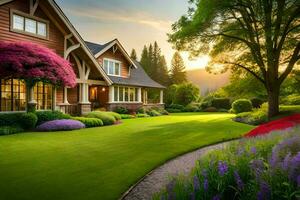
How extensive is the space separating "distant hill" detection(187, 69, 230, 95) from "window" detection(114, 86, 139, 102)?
5065 centimetres

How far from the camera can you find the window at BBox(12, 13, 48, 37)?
15.5 metres

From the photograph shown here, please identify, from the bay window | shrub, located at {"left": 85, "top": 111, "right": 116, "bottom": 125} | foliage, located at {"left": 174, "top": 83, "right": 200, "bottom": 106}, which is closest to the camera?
shrub, located at {"left": 85, "top": 111, "right": 116, "bottom": 125}

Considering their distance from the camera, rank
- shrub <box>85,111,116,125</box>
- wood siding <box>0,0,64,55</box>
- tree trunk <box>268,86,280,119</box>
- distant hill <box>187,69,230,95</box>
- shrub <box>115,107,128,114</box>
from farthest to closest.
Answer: distant hill <box>187,69,230,95</box>, shrub <box>115,107,128,114</box>, shrub <box>85,111,116,125</box>, tree trunk <box>268,86,280,119</box>, wood siding <box>0,0,64,55</box>

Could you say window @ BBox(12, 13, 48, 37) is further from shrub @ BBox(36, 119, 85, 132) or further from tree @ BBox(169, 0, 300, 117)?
tree @ BBox(169, 0, 300, 117)

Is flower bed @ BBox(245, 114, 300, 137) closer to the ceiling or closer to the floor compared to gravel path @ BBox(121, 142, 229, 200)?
closer to the ceiling

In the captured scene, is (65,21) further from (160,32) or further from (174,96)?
(174,96)

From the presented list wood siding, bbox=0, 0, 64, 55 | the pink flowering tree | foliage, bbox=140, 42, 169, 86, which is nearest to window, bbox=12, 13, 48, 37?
A: wood siding, bbox=0, 0, 64, 55

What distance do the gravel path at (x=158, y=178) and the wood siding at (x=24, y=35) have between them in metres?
13.4

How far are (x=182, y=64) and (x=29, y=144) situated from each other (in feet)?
166

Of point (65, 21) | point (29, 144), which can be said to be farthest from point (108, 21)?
point (29, 144)

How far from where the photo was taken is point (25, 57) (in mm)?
13391

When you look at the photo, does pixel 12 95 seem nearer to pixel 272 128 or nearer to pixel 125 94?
pixel 125 94

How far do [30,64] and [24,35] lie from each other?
345 centimetres

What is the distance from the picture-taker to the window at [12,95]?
14802 mm
